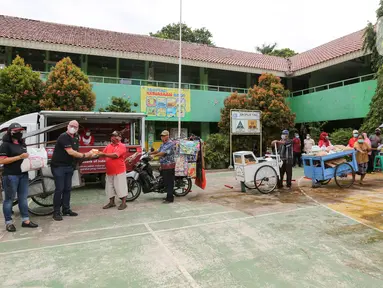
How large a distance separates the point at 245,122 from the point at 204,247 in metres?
11.2

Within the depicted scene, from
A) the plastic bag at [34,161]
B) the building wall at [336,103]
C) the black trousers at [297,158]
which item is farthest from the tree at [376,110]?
the plastic bag at [34,161]

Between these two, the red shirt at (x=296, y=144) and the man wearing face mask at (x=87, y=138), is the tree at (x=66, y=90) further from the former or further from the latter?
the red shirt at (x=296, y=144)

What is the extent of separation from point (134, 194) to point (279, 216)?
351 cm

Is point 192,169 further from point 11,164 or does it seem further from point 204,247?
point 11,164

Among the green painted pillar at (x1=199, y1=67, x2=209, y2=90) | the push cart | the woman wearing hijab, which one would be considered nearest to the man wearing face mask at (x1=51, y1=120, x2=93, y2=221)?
the woman wearing hijab

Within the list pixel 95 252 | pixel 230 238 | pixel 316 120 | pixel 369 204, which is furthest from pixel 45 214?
pixel 316 120

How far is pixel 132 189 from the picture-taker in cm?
707

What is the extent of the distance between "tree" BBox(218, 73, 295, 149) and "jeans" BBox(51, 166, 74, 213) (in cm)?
1096

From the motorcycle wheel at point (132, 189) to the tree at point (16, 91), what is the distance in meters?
6.90

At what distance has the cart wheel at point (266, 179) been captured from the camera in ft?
25.1

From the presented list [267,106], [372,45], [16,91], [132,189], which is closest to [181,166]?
[132,189]

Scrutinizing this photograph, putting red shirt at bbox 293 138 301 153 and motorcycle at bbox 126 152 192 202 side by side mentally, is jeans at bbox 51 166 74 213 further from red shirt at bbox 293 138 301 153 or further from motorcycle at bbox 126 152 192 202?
red shirt at bbox 293 138 301 153

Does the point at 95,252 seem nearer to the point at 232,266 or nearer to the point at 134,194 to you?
the point at 232,266

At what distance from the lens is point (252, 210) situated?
19.5ft
